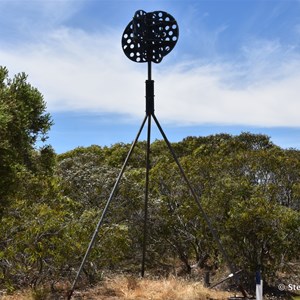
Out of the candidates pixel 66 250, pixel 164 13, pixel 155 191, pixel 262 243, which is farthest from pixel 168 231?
pixel 164 13

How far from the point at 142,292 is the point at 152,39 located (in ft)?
11.7

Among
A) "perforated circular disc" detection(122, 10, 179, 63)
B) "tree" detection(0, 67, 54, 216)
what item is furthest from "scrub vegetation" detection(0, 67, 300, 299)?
"perforated circular disc" detection(122, 10, 179, 63)

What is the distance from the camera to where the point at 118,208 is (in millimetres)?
11031

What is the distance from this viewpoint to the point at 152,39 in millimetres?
5523

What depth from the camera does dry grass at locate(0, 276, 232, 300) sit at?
5.79m

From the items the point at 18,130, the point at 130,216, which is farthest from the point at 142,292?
the point at 130,216

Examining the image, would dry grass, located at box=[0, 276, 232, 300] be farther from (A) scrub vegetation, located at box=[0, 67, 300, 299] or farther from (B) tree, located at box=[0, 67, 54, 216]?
(B) tree, located at box=[0, 67, 54, 216]

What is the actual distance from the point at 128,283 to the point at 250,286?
4192 mm

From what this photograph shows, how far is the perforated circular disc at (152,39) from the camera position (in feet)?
18.1

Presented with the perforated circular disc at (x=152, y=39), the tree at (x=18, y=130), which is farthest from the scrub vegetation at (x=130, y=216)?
the perforated circular disc at (x=152, y=39)

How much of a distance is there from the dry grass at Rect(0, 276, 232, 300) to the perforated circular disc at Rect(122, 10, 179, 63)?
10.7 ft

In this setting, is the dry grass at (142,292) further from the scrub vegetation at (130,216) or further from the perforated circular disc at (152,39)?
the perforated circular disc at (152,39)

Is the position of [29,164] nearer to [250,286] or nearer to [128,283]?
[128,283]

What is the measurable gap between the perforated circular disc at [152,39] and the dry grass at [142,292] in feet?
10.7
